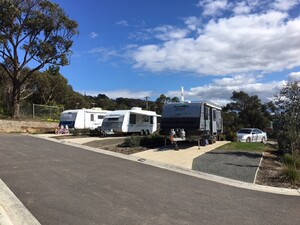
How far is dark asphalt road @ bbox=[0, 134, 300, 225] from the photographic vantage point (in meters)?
7.05

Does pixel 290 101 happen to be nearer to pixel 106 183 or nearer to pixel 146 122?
pixel 106 183

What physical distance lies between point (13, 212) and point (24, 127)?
104 ft

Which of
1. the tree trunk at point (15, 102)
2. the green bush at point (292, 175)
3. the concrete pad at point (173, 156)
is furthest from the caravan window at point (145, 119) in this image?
the green bush at point (292, 175)

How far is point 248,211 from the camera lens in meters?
7.85

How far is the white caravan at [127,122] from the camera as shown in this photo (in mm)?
31470

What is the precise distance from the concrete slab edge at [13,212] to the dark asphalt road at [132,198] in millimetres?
145

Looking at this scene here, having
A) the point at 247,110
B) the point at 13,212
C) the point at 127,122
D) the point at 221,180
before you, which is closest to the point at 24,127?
the point at 127,122

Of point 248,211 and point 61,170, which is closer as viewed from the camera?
point 248,211

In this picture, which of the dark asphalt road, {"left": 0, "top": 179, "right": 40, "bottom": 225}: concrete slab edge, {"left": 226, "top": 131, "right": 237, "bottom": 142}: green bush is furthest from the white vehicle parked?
{"left": 0, "top": 179, "right": 40, "bottom": 225}: concrete slab edge

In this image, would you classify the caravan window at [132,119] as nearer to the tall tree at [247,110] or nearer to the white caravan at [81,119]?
the white caravan at [81,119]

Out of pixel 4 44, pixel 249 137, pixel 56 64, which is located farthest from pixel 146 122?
pixel 4 44

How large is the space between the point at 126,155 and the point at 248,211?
32.1 feet

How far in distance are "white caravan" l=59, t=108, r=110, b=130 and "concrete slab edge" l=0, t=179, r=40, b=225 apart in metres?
26.4

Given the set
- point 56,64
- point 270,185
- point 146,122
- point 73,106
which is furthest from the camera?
point 73,106
